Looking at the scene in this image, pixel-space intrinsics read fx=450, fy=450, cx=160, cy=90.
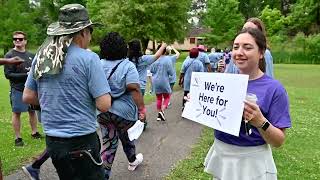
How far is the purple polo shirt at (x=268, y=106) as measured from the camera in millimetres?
3004

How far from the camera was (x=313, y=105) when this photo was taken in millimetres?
15703

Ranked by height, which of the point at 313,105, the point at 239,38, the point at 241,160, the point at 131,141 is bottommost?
the point at 313,105

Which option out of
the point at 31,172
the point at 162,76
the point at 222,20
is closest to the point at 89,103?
the point at 31,172

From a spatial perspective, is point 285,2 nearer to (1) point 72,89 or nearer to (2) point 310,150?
(2) point 310,150

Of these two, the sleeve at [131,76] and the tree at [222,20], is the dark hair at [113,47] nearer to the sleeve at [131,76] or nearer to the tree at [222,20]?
the sleeve at [131,76]

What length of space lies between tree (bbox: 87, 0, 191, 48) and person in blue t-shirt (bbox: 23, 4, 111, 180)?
3374cm

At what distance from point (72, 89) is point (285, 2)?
8155cm

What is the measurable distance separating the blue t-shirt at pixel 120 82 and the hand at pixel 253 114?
3.06 m

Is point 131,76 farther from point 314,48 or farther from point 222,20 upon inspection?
point 222,20

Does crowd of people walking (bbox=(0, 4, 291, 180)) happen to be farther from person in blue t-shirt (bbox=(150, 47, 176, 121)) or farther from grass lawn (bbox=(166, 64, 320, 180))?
person in blue t-shirt (bbox=(150, 47, 176, 121))

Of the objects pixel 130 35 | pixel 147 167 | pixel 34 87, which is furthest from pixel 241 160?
pixel 130 35

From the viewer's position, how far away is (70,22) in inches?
146

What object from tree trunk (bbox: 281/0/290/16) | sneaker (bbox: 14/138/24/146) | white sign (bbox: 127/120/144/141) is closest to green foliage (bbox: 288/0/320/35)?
tree trunk (bbox: 281/0/290/16)

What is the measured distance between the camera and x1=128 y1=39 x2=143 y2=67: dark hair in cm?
778
